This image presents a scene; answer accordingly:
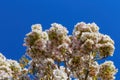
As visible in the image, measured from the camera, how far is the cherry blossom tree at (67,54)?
18438 mm

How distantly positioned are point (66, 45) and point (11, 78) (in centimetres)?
255

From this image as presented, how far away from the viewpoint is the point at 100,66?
1902 cm

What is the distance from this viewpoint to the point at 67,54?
19.0 meters

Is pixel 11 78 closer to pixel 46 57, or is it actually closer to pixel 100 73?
pixel 46 57

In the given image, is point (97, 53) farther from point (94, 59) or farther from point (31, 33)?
point (31, 33)

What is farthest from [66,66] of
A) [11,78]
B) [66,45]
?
[11,78]

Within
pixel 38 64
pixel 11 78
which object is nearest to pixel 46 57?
pixel 38 64

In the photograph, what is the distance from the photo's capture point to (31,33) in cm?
1936

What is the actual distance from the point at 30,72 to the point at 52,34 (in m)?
1.81

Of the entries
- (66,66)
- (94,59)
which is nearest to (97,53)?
(94,59)

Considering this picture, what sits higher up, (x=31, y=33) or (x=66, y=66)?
(x=31, y=33)

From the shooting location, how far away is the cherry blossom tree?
60.5 feet

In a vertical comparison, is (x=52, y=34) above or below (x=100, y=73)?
above

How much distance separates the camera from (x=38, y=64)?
1908 cm
